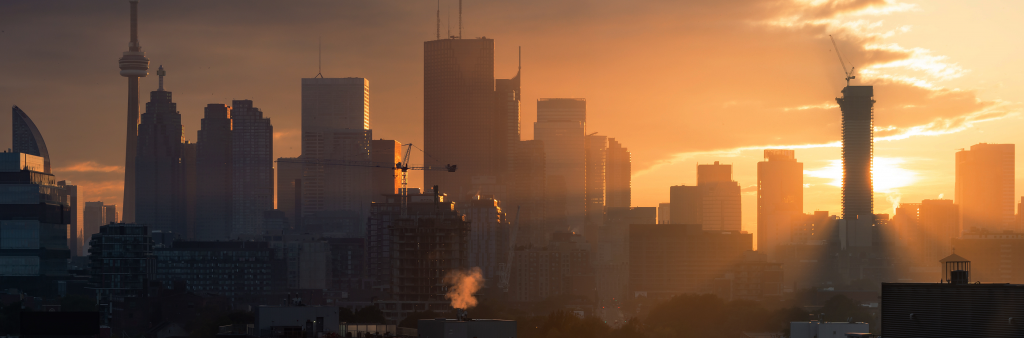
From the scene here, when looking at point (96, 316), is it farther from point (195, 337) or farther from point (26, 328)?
point (195, 337)

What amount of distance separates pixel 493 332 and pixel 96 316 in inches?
2015

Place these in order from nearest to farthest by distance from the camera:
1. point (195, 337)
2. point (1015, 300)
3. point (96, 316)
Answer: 1. point (1015, 300)
2. point (96, 316)
3. point (195, 337)

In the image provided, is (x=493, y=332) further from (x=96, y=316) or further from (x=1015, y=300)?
(x=1015, y=300)

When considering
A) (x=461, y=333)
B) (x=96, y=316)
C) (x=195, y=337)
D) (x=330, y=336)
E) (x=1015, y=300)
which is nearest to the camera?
(x=1015, y=300)

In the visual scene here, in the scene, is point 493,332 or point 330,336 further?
point 493,332

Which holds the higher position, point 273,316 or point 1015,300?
point 1015,300

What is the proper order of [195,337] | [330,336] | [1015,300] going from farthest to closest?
[195,337] < [330,336] < [1015,300]

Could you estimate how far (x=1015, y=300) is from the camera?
69812 mm

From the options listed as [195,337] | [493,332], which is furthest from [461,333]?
[195,337]

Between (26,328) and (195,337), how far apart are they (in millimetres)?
61495

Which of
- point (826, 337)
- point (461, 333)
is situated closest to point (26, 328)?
A: point (461, 333)

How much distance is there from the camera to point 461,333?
126m

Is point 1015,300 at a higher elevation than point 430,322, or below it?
higher

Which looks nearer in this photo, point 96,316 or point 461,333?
point 461,333
